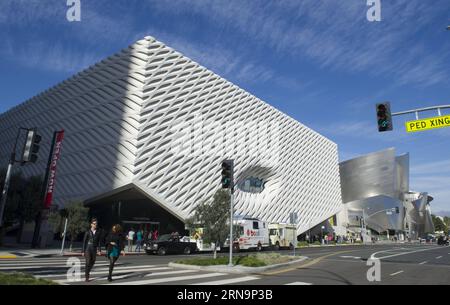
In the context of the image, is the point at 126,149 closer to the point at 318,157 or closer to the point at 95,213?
the point at 95,213

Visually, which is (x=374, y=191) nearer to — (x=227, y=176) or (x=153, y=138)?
(x=153, y=138)

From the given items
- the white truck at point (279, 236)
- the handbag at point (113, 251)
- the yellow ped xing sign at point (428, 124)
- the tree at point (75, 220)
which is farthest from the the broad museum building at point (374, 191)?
the handbag at point (113, 251)

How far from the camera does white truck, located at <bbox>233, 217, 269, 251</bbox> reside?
100 ft

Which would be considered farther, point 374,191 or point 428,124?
point 374,191

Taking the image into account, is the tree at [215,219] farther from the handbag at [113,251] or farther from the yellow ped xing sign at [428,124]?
the yellow ped xing sign at [428,124]

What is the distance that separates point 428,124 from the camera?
47.6 ft

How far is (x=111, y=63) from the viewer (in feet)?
131

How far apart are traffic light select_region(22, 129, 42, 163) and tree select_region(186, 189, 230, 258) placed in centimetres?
1035

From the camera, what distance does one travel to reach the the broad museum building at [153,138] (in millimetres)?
36000

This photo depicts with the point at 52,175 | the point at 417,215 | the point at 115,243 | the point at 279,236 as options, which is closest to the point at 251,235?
the point at 279,236

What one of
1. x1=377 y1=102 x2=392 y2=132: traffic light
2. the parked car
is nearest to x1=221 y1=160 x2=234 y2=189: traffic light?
x1=377 y1=102 x2=392 y2=132: traffic light

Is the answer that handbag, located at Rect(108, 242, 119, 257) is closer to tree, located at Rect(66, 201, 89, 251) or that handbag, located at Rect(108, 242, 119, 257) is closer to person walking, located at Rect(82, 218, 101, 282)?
person walking, located at Rect(82, 218, 101, 282)

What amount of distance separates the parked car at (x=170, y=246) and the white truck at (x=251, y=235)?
4.25 meters

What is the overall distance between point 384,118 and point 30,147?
42.3 ft
